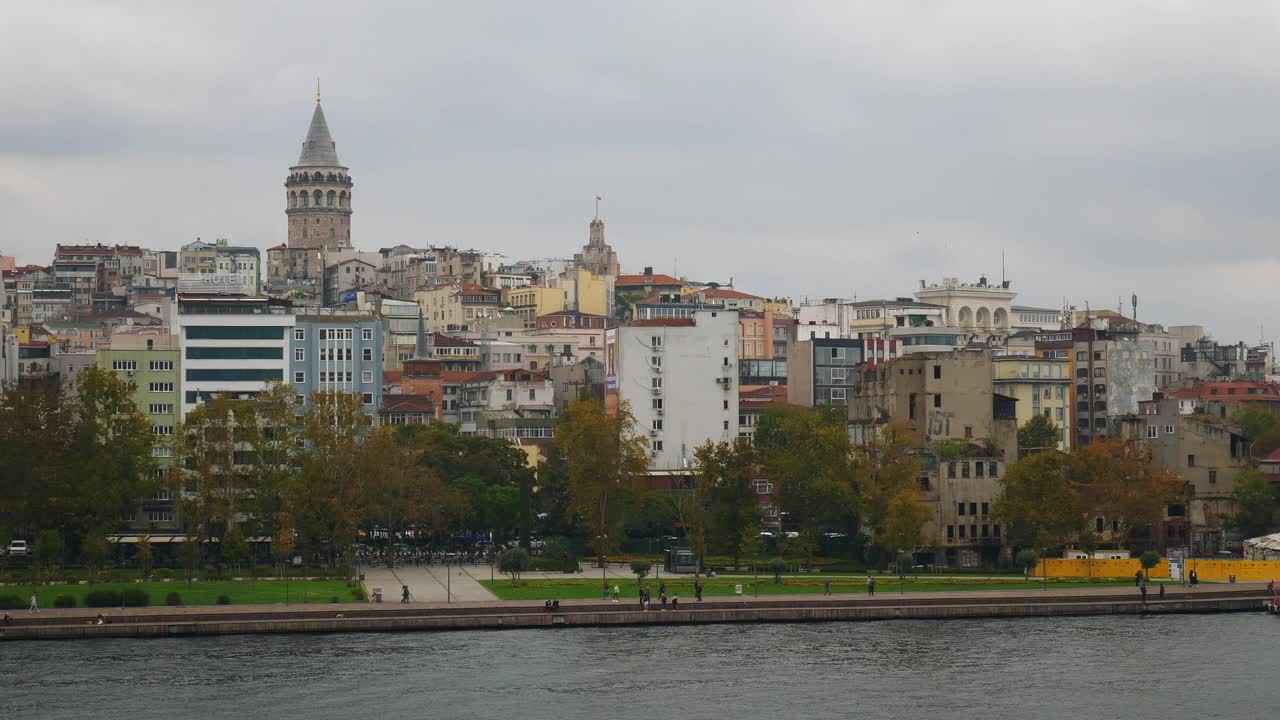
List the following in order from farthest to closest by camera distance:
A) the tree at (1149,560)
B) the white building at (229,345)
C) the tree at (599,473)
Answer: the white building at (229,345)
the tree at (599,473)
the tree at (1149,560)

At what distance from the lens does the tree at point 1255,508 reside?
117m

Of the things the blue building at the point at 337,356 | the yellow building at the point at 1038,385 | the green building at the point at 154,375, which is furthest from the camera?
the yellow building at the point at 1038,385

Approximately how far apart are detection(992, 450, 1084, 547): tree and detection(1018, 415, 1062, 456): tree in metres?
42.3

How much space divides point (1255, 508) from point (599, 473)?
123 feet

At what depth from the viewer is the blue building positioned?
495 ft

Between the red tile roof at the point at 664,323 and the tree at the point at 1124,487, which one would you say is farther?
the red tile roof at the point at 664,323

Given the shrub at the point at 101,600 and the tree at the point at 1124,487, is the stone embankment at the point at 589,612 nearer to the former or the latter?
the shrub at the point at 101,600

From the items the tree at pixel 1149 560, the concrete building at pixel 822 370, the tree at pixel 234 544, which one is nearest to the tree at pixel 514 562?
the tree at pixel 234 544

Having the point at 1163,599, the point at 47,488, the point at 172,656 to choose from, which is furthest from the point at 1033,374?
the point at 172,656

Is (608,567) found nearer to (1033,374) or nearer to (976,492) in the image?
(976,492)

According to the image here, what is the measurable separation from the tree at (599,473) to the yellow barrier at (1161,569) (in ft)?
83.5

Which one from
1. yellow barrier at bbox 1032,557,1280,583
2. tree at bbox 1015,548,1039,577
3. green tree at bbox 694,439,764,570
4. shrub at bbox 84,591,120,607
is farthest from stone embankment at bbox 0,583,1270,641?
green tree at bbox 694,439,764,570

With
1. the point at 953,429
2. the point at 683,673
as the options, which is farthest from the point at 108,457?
the point at 953,429

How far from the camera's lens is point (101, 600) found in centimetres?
9162
